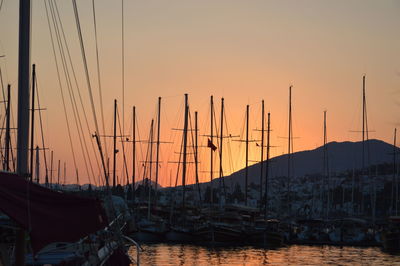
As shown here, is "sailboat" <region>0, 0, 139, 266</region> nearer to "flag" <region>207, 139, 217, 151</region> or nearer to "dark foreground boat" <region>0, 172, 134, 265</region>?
"dark foreground boat" <region>0, 172, 134, 265</region>

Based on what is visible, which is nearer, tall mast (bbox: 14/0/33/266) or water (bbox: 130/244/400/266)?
tall mast (bbox: 14/0/33/266)

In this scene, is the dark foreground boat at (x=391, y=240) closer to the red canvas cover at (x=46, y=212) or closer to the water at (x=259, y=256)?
the water at (x=259, y=256)

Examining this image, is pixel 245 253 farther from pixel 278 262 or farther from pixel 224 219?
pixel 224 219

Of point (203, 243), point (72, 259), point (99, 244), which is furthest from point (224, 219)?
point (72, 259)

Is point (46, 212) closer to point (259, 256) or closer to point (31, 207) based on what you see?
point (31, 207)

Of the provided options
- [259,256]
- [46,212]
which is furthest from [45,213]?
[259,256]

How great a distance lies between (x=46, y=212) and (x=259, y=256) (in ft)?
146

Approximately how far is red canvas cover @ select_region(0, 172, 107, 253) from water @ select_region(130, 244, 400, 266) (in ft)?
110

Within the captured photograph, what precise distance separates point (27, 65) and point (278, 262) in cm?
3894

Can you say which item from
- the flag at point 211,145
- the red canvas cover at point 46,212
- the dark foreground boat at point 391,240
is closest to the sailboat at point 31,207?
the red canvas cover at point 46,212

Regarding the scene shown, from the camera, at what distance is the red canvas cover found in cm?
1367

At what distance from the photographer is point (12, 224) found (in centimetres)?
1541

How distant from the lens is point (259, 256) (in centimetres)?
5753

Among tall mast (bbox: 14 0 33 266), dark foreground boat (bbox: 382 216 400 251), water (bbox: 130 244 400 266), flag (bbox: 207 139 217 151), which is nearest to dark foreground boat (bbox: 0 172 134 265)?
tall mast (bbox: 14 0 33 266)
